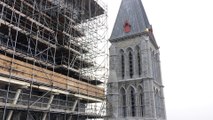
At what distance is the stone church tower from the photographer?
34.6m

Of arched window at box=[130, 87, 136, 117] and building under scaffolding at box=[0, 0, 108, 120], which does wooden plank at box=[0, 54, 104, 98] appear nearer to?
building under scaffolding at box=[0, 0, 108, 120]

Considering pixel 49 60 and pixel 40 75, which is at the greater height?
pixel 49 60

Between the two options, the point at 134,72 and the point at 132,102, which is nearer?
the point at 132,102

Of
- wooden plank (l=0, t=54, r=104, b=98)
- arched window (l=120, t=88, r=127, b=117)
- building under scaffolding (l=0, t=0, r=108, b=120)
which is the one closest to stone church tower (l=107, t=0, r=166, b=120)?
arched window (l=120, t=88, r=127, b=117)

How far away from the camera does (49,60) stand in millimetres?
21219

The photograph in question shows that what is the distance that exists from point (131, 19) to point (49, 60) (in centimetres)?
2482

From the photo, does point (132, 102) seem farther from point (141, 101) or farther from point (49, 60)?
point (49, 60)

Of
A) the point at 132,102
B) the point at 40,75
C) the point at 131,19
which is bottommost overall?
the point at 132,102

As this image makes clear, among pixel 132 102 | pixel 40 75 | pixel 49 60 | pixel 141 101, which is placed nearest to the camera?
pixel 40 75

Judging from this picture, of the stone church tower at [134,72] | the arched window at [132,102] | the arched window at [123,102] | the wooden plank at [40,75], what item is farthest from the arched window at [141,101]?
the wooden plank at [40,75]

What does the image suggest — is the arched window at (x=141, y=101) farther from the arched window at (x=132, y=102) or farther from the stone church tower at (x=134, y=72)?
the arched window at (x=132, y=102)

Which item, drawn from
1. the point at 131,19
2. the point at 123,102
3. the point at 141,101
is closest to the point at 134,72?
the point at 141,101

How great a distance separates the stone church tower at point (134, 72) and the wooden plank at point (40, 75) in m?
12.5

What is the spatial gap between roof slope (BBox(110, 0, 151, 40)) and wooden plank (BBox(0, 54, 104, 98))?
68.6ft
